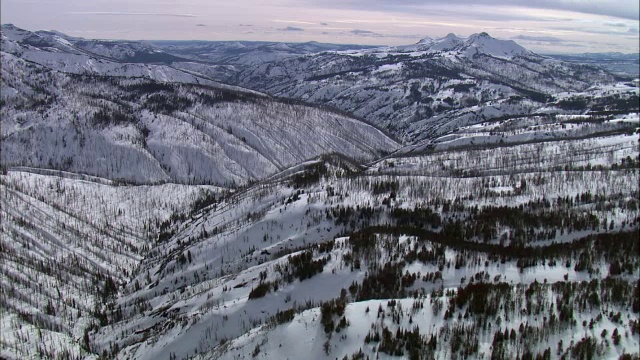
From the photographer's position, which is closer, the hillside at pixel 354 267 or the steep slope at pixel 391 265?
the hillside at pixel 354 267

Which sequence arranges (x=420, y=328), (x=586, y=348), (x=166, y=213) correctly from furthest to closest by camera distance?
(x=166, y=213)
(x=420, y=328)
(x=586, y=348)

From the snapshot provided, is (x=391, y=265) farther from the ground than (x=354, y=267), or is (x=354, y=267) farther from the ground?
(x=391, y=265)

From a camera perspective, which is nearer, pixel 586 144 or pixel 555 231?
pixel 555 231

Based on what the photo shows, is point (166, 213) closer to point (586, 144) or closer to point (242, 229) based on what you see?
point (242, 229)

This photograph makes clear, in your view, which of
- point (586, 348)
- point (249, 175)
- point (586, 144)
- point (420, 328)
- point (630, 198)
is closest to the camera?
point (586, 348)

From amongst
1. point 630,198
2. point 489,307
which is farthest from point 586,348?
point 630,198

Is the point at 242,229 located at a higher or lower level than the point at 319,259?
lower

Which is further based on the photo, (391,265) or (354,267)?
(354,267)

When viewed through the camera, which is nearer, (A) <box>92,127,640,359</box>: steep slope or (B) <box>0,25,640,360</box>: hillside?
(B) <box>0,25,640,360</box>: hillside

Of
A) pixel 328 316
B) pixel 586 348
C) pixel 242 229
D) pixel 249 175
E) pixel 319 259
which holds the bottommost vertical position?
pixel 249 175
